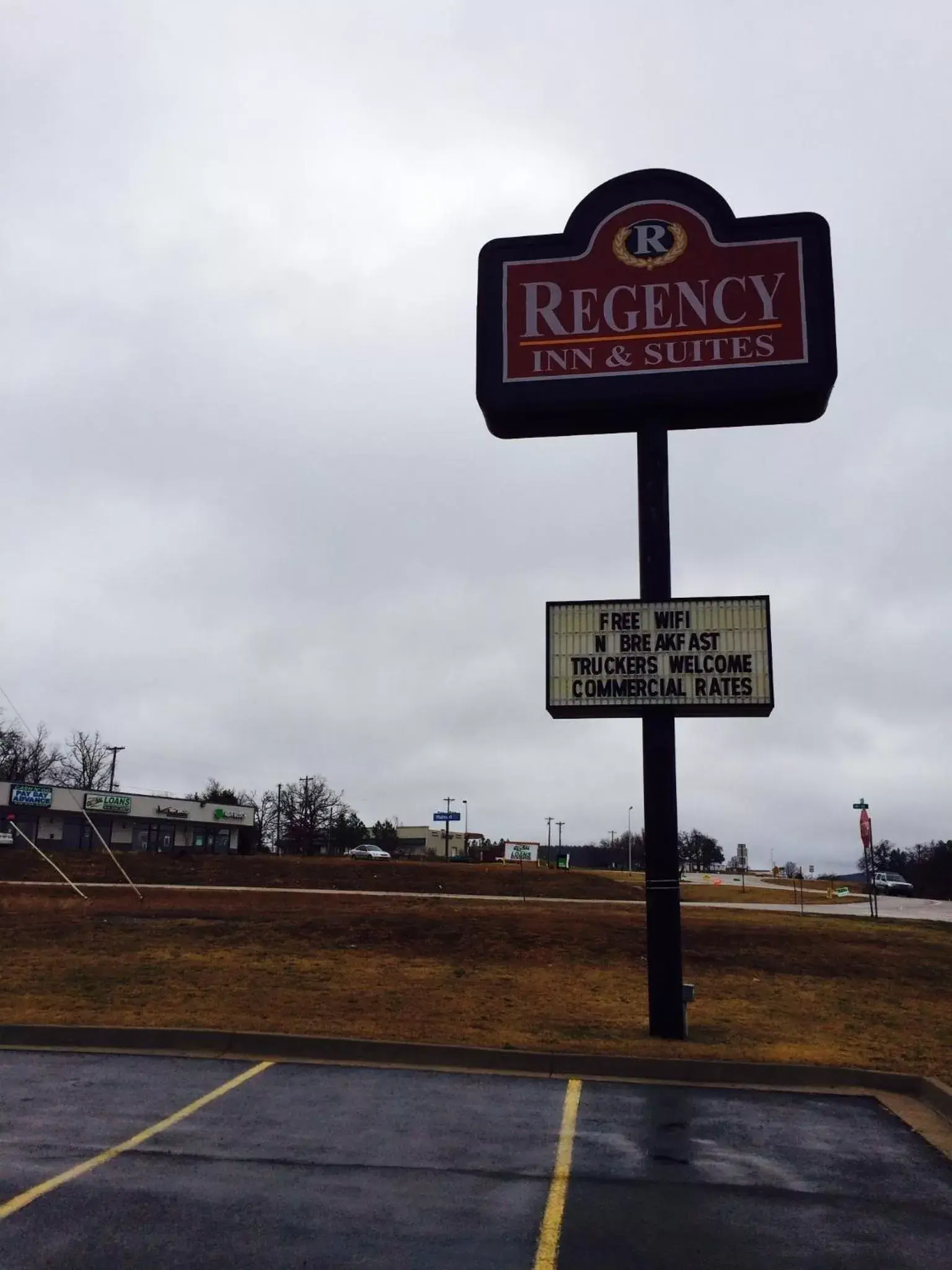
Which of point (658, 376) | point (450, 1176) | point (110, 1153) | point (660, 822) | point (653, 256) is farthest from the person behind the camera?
point (653, 256)

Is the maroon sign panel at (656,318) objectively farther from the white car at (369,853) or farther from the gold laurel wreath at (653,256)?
the white car at (369,853)

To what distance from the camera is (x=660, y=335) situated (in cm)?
1711

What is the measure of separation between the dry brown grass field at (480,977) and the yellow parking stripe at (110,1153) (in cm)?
307

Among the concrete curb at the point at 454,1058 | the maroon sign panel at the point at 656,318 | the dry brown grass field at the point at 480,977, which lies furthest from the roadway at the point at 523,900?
the maroon sign panel at the point at 656,318

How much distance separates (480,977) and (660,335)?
12.3 meters

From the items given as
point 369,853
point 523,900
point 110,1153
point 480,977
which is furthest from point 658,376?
point 369,853

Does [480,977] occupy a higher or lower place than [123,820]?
lower

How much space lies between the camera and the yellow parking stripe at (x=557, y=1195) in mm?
6441

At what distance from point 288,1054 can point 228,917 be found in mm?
17129

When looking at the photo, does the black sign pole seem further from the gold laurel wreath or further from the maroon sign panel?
the gold laurel wreath

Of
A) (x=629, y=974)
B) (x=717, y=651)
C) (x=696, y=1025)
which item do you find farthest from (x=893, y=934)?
(x=717, y=651)

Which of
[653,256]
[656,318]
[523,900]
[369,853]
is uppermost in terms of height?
[653,256]

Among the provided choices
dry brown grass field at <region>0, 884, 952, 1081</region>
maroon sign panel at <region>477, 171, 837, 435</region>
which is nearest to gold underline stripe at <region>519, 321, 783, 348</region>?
maroon sign panel at <region>477, 171, 837, 435</region>

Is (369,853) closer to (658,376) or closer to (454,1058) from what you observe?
(658,376)
